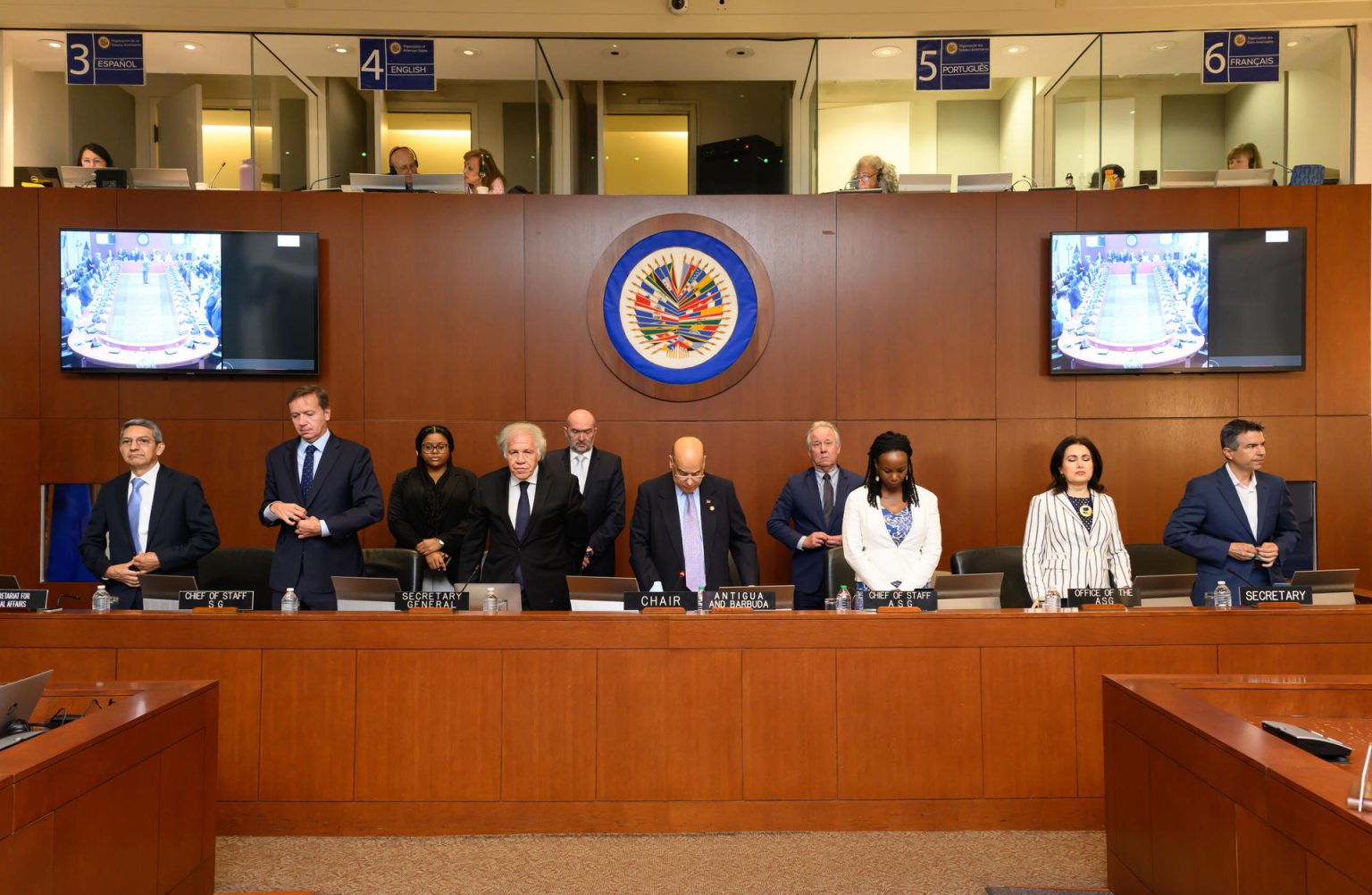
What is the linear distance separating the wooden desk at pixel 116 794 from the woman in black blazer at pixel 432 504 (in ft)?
7.37

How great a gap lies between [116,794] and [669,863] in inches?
73.1

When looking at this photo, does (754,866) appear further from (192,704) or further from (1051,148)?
(1051,148)

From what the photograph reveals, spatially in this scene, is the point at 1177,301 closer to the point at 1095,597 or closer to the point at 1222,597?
the point at 1222,597

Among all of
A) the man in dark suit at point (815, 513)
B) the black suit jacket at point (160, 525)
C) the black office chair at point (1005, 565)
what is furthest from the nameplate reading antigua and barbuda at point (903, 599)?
the black suit jacket at point (160, 525)

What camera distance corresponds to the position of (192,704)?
315 centimetres

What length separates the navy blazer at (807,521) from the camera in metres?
5.56

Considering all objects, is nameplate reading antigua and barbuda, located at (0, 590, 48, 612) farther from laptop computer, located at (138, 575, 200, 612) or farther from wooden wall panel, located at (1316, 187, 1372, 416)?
wooden wall panel, located at (1316, 187, 1372, 416)

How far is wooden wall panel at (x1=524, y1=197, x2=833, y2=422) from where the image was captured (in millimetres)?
6598

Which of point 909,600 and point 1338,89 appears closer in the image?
point 909,600

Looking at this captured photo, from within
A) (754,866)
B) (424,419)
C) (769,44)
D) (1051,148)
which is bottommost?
Answer: (754,866)

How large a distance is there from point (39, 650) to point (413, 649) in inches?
56.2

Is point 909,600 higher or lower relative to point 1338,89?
lower

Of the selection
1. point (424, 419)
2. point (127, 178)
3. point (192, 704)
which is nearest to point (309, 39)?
point (127, 178)

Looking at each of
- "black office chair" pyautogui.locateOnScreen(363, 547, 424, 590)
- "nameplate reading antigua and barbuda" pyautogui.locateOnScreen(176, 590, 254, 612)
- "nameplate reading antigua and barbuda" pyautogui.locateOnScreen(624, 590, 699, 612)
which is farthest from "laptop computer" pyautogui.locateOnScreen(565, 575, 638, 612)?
"black office chair" pyautogui.locateOnScreen(363, 547, 424, 590)
